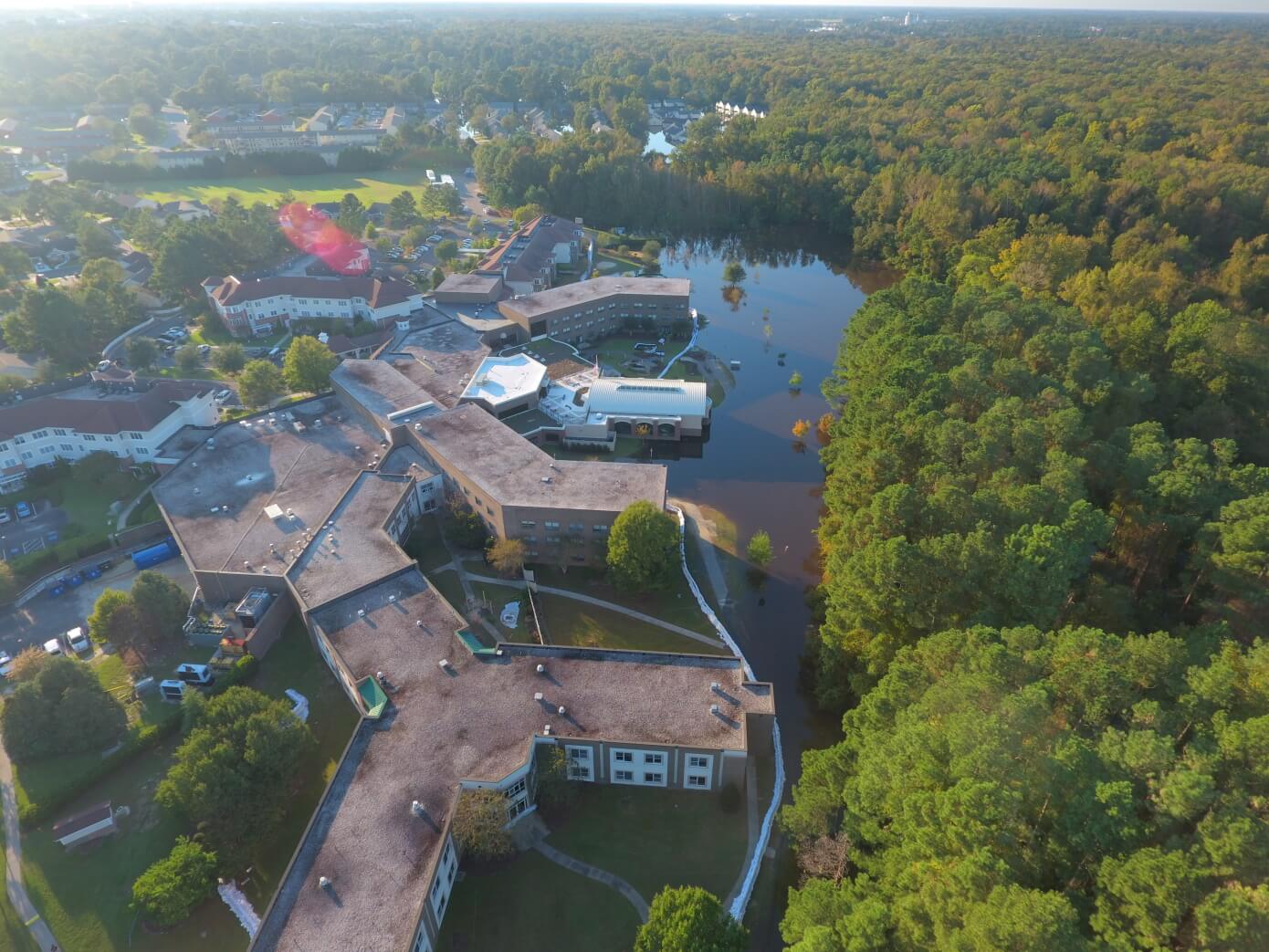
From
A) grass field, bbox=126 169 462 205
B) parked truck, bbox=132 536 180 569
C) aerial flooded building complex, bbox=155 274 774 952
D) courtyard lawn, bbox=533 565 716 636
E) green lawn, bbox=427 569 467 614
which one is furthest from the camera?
grass field, bbox=126 169 462 205

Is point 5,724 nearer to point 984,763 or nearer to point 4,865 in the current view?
point 4,865

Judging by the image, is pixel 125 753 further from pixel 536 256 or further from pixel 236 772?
pixel 536 256

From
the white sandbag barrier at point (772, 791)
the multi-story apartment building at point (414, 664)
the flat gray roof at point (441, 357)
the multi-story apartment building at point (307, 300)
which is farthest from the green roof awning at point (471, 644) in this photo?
the multi-story apartment building at point (307, 300)

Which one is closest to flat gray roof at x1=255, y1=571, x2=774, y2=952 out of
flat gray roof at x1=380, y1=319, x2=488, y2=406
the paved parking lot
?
the paved parking lot

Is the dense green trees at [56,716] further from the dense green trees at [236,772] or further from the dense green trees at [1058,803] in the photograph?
the dense green trees at [1058,803]

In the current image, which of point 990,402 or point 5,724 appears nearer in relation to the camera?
point 5,724

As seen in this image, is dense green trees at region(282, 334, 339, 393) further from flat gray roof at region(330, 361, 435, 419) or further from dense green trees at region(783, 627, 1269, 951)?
dense green trees at region(783, 627, 1269, 951)

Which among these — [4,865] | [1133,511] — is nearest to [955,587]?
[1133,511]
